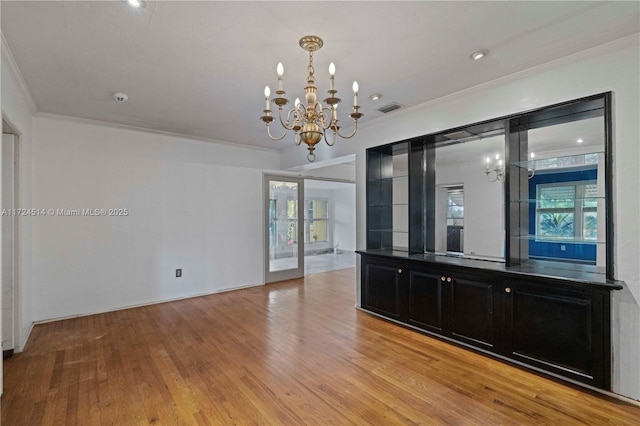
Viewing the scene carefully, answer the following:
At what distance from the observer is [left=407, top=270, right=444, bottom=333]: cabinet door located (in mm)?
3357

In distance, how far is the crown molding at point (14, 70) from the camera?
7.88 ft

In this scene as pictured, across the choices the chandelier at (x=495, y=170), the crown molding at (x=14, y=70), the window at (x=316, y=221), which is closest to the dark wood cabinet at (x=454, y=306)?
the chandelier at (x=495, y=170)

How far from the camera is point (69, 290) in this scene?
417 centimetres

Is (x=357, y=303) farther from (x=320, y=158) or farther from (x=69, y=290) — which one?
(x=69, y=290)

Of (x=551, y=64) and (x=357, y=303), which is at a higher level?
(x=551, y=64)

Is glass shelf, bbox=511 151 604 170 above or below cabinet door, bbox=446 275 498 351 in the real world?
above

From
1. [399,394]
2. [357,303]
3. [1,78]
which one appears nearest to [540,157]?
[399,394]

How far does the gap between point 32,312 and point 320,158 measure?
4.41 meters

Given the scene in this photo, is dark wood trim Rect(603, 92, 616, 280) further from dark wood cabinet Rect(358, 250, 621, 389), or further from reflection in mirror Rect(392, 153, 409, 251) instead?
reflection in mirror Rect(392, 153, 409, 251)

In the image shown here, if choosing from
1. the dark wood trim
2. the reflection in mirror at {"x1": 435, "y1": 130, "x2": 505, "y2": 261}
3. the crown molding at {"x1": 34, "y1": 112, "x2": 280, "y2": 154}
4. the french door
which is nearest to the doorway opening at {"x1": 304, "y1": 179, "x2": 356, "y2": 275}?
the french door

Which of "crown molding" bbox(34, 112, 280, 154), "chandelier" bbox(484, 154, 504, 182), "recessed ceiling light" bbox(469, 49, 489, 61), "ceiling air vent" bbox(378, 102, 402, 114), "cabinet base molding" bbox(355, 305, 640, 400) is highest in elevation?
"recessed ceiling light" bbox(469, 49, 489, 61)

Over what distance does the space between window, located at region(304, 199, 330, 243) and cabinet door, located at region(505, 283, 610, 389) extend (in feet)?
27.7

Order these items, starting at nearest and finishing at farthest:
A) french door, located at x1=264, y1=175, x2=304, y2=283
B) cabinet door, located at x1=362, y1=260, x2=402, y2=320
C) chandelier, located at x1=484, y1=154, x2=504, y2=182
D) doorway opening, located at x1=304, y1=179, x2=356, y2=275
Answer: chandelier, located at x1=484, y1=154, x2=504, y2=182
cabinet door, located at x1=362, y1=260, x2=402, y2=320
french door, located at x1=264, y1=175, x2=304, y2=283
doorway opening, located at x1=304, y1=179, x2=356, y2=275

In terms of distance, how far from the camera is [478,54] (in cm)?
254
